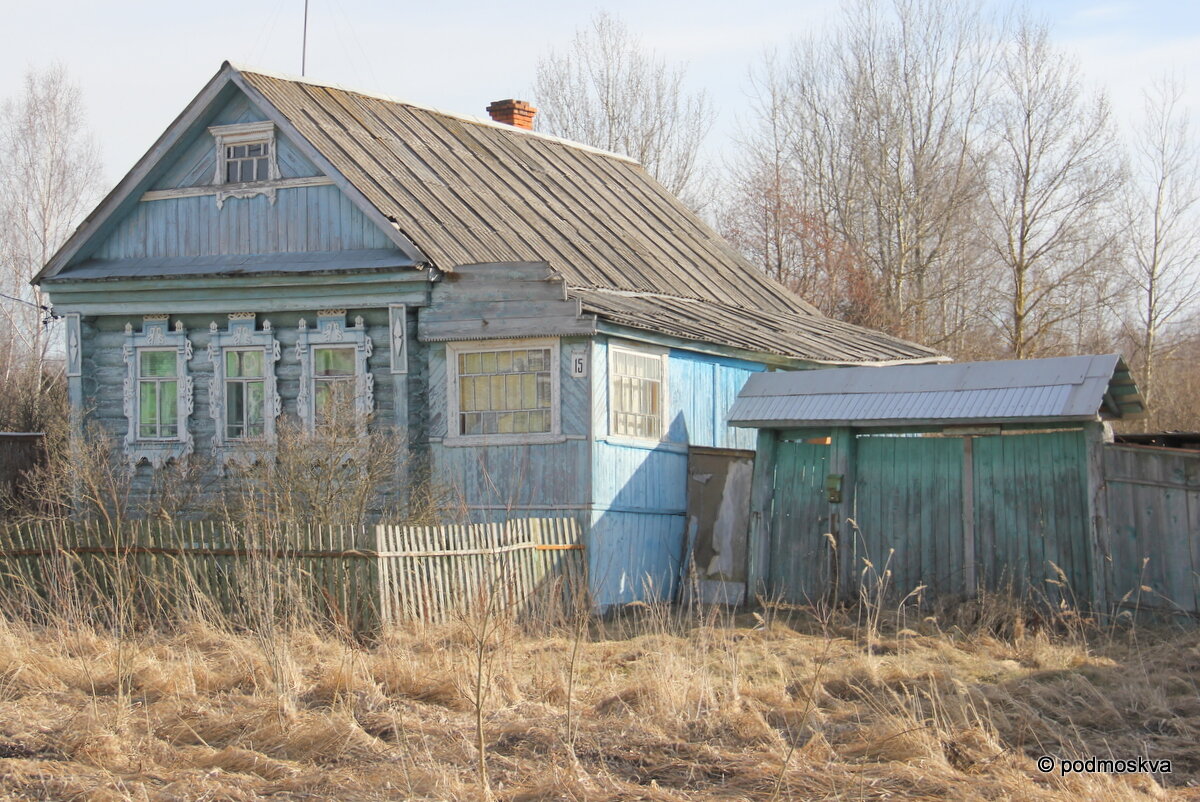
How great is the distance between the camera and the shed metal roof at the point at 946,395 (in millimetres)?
12320

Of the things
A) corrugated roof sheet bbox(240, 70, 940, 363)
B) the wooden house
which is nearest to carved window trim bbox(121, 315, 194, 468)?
the wooden house

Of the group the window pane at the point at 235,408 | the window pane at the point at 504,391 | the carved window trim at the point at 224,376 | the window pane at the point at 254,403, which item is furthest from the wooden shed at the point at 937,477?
the window pane at the point at 235,408

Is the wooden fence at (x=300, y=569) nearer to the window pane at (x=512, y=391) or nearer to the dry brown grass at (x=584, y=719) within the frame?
the dry brown grass at (x=584, y=719)

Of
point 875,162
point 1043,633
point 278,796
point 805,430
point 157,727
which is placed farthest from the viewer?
point 875,162

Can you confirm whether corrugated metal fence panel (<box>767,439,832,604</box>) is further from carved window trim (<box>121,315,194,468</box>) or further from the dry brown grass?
carved window trim (<box>121,315,194,468</box>)

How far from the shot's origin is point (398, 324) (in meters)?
15.1

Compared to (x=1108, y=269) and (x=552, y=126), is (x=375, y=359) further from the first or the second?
(x=1108, y=269)

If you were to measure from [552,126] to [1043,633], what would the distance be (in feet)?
95.2

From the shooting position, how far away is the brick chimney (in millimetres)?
22484

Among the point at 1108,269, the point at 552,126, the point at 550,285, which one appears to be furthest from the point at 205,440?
the point at 1108,269

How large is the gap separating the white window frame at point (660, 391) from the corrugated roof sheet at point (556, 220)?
0.35 m

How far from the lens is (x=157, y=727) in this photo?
8.51 m

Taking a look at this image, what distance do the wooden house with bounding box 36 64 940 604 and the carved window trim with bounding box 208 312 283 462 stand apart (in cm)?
3

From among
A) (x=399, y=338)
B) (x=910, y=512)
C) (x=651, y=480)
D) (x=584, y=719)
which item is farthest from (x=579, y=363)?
(x=584, y=719)
